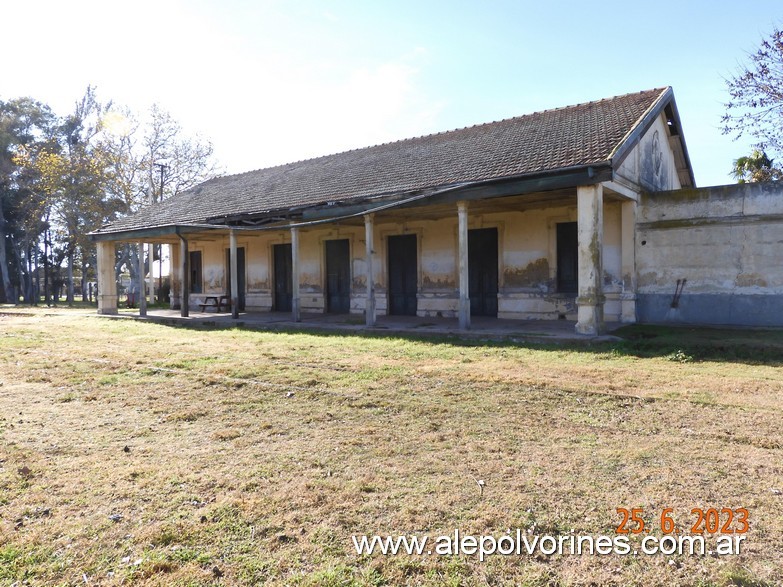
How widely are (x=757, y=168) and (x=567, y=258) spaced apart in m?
10.4

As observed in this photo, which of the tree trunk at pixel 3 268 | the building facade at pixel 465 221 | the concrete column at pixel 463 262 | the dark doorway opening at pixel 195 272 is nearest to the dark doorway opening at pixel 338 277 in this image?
the building facade at pixel 465 221

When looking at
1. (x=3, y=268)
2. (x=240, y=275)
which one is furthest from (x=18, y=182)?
(x=240, y=275)

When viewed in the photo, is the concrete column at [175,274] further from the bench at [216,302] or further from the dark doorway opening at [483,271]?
the dark doorway opening at [483,271]

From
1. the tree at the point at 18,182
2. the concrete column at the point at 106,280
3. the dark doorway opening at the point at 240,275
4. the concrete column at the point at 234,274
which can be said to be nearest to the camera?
the concrete column at the point at 234,274

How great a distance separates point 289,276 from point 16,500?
15327mm

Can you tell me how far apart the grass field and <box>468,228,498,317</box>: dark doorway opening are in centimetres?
691

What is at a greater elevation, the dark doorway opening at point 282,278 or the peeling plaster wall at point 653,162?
the peeling plaster wall at point 653,162

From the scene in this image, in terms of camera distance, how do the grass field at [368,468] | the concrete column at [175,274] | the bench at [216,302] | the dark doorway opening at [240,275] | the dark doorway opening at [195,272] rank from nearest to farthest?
the grass field at [368,468] → the bench at [216,302] → the dark doorway opening at [240,275] → the dark doorway opening at [195,272] → the concrete column at [175,274]

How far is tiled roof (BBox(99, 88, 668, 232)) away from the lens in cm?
1069

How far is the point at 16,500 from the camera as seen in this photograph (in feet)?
10.1

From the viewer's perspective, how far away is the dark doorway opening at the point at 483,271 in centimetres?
1401

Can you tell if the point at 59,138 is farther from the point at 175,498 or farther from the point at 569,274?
the point at 175,498

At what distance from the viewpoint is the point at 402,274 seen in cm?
1555

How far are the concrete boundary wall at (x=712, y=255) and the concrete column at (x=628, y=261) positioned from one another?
180mm
